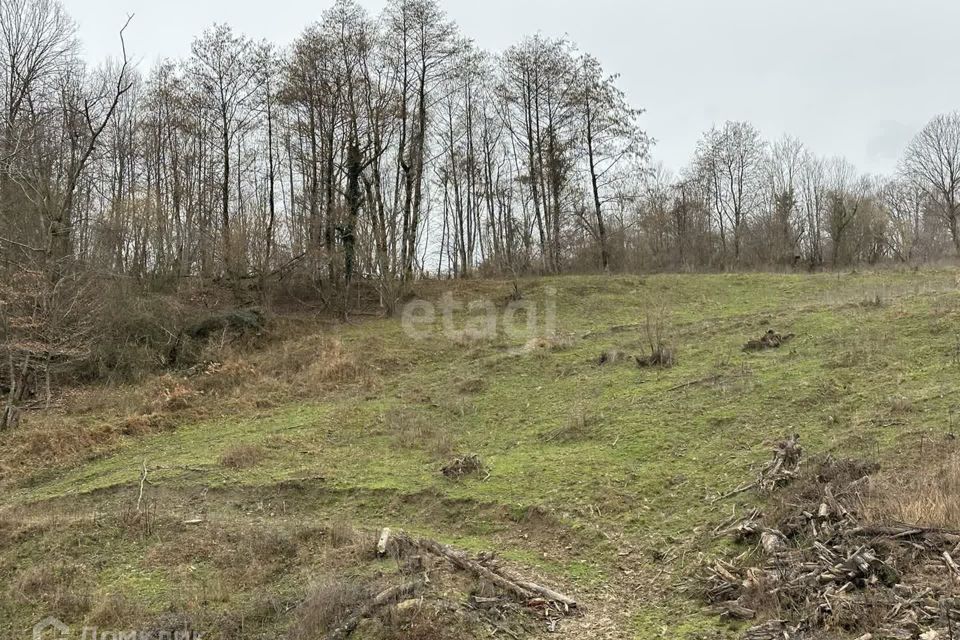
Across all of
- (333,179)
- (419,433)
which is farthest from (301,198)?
(419,433)

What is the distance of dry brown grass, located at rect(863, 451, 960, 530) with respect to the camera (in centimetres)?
501

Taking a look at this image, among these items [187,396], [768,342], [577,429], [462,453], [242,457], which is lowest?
[462,453]

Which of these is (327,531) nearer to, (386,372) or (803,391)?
(803,391)

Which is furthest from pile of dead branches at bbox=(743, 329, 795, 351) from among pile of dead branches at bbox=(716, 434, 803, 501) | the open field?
pile of dead branches at bbox=(716, 434, 803, 501)

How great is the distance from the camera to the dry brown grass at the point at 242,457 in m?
9.70

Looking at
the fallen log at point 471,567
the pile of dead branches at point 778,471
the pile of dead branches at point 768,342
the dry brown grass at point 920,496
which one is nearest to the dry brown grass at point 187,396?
the fallen log at point 471,567

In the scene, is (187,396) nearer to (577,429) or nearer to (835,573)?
(577,429)

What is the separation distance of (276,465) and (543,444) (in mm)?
4145

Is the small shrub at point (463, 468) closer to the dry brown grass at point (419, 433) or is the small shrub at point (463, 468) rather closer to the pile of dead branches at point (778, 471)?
the dry brown grass at point (419, 433)

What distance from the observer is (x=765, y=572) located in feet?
16.5

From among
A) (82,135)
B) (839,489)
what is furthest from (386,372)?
(82,135)

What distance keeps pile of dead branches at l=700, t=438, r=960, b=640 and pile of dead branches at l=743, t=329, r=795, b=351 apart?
651cm

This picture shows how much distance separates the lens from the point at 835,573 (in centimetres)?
471

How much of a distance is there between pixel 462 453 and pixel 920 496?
5.99 meters
